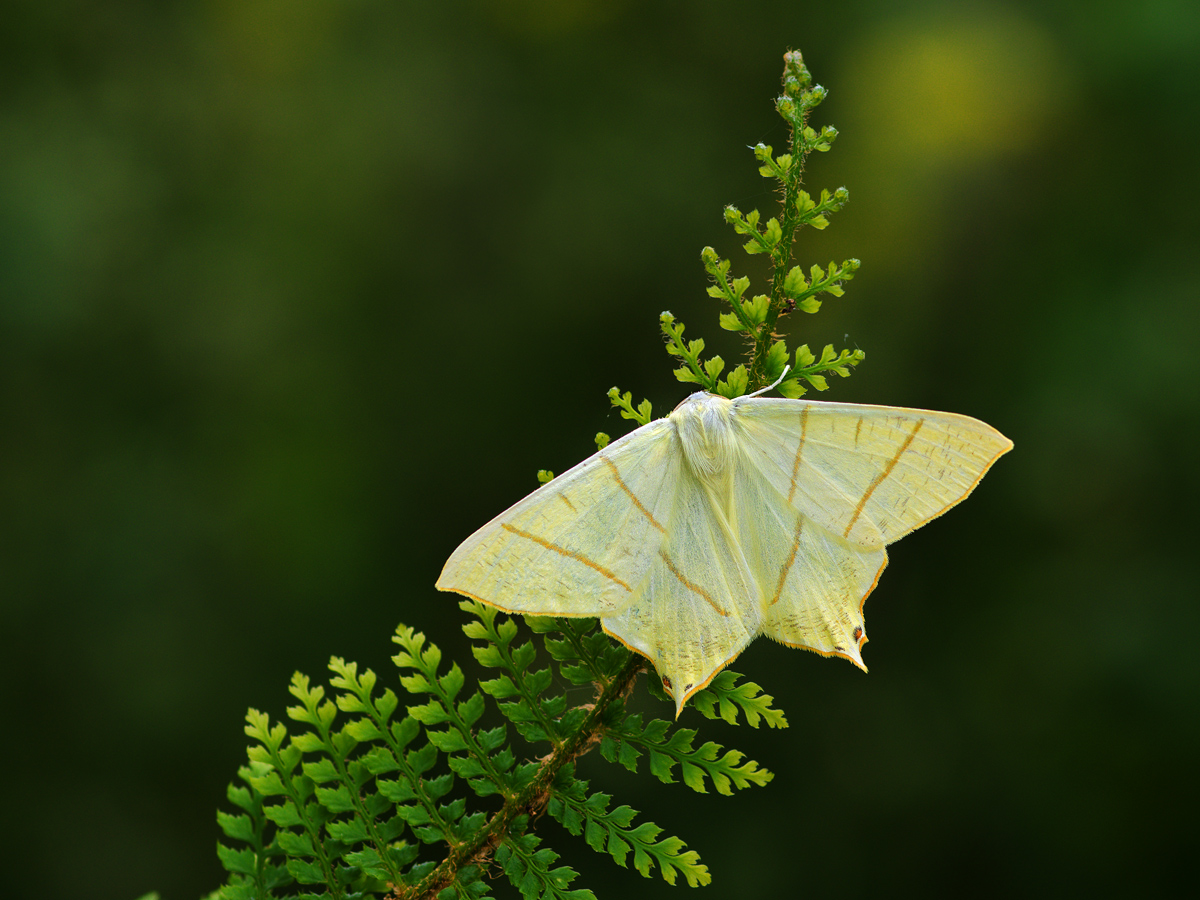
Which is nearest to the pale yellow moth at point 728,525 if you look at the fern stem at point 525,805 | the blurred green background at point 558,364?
the fern stem at point 525,805

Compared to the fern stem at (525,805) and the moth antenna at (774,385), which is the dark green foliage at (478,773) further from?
the moth antenna at (774,385)

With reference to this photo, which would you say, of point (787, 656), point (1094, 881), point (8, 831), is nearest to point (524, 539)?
point (787, 656)

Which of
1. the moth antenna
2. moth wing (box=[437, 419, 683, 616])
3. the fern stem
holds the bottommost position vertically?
the fern stem

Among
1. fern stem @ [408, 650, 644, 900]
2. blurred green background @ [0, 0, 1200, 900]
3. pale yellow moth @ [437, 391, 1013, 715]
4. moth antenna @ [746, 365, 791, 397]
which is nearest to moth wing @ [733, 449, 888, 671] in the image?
pale yellow moth @ [437, 391, 1013, 715]

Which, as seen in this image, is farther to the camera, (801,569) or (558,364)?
(558,364)

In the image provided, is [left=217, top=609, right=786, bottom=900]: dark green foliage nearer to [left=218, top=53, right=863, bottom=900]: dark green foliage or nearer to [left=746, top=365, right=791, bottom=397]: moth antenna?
[left=218, top=53, right=863, bottom=900]: dark green foliage

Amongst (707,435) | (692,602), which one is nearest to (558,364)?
(707,435)

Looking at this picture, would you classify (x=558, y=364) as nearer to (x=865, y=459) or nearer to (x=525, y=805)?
(x=865, y=459)
